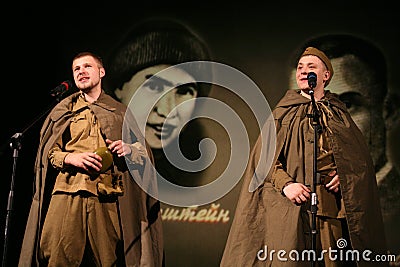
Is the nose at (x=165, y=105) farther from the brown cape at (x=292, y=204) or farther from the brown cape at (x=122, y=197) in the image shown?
the brown cape at (x=292, y=204)

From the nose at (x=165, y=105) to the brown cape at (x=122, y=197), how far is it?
0.62 metres

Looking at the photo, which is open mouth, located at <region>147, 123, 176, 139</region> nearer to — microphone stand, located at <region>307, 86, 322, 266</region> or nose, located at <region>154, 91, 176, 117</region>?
nose, located at <region>154, 91, 176, 117</region>

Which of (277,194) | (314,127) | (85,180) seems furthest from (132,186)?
(314,127)

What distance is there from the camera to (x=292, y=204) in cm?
329

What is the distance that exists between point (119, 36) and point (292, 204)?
6.33 ft

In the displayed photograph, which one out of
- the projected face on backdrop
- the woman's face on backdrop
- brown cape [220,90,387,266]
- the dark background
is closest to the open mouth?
the woman's face on backdrop

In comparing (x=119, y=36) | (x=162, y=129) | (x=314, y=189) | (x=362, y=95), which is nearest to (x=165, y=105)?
(x=162, y=129)

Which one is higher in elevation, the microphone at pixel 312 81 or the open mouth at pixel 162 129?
the open mouth at pixel 162 129

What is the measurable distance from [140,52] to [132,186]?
1.26 m

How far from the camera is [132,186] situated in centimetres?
354

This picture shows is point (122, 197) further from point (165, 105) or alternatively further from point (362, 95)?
point (362, 95)

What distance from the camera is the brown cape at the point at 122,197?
344cm

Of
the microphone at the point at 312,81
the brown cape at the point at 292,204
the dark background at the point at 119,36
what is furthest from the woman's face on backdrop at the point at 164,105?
the microphone at the point at 312,81

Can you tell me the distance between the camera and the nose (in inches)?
170
